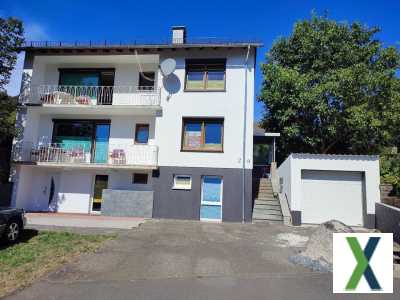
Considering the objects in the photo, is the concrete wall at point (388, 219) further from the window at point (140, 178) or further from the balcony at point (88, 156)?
the window at point (140, 178)

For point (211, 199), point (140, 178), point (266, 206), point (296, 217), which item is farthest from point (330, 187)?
point (140, 178)

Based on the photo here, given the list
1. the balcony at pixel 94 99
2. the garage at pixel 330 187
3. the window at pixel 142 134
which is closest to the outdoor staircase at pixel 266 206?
the garage at pixel 330 187

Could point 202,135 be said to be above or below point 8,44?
below

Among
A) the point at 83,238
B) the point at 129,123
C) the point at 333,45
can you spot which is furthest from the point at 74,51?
the point at 333,45

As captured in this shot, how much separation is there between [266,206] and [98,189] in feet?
28.8

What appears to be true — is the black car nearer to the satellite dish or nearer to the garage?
the satellite dish

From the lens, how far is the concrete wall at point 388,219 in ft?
33.3

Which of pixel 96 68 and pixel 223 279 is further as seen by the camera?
pixel 96 68

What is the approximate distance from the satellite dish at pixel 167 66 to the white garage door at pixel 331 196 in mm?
8090

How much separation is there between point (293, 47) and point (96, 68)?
13.0 metres

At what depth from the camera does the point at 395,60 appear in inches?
762

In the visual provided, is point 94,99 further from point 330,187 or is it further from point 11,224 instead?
point 330,187

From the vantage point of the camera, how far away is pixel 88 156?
16.1 m

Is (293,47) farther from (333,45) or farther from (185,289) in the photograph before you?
(185,289)
